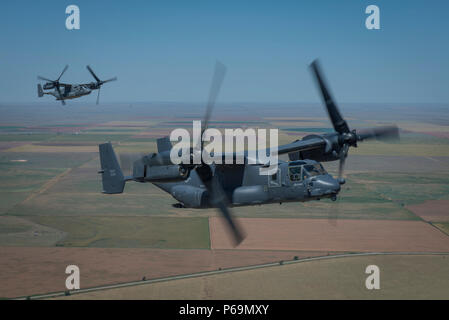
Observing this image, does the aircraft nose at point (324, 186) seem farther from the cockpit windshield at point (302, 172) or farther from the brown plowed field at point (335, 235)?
the brown plowed field at point (335, 235)

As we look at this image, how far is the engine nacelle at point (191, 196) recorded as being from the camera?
1374 inches

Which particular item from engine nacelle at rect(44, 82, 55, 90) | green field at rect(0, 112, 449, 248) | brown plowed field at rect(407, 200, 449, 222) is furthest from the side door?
engine nacelle at rect(44, 82, 55, 90)

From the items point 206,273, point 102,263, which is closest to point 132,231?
point 102,263

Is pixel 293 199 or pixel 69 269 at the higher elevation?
pixel 293 199

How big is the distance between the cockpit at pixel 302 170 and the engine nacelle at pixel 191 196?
245 inches

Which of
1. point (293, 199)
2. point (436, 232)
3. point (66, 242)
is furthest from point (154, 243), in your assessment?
point (436, 232)

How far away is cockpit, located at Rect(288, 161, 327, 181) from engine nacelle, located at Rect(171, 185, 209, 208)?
6.22m

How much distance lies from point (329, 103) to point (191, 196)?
38.3ft

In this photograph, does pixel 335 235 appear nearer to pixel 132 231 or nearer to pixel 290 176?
pixel 132 231

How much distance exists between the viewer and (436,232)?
64.4 meters

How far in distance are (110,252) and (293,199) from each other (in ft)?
92.6

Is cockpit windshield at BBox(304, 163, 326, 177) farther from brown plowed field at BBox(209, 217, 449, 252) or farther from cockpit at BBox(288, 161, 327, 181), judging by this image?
brown plowed field at BBox(209, 217, 449, 252)
